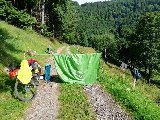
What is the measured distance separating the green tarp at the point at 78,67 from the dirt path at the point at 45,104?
1227 millimetres

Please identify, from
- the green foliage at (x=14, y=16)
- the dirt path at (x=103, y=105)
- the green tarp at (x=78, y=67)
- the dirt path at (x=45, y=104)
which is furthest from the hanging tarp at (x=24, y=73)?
the green foliage at (x=14, y=16)

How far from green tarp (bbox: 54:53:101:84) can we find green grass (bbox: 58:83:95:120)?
770mm

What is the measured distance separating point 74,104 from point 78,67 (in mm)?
5428

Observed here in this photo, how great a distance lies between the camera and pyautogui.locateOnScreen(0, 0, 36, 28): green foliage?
49475mm

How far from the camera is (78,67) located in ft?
84.0

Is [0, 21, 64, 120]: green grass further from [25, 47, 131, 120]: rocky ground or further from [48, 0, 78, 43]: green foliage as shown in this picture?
[48, 0, 78, 43]: green foliage

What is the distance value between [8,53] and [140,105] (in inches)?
611

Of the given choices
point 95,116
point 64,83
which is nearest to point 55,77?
point 64,83

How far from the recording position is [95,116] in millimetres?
18812

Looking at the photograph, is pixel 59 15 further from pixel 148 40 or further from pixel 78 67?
pixel 78 67

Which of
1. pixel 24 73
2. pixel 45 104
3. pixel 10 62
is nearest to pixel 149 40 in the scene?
pixel 10 62

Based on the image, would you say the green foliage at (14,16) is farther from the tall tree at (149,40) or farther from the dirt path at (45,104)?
the tall tree at (149,40)

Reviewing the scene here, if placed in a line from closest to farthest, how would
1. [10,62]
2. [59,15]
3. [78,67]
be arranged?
[78,67], [10,62], [59,15]

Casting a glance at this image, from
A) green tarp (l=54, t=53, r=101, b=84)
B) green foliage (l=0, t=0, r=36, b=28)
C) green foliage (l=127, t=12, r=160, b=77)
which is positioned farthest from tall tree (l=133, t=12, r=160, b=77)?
green tarp (l=54, t=53, r=101, b=84)
